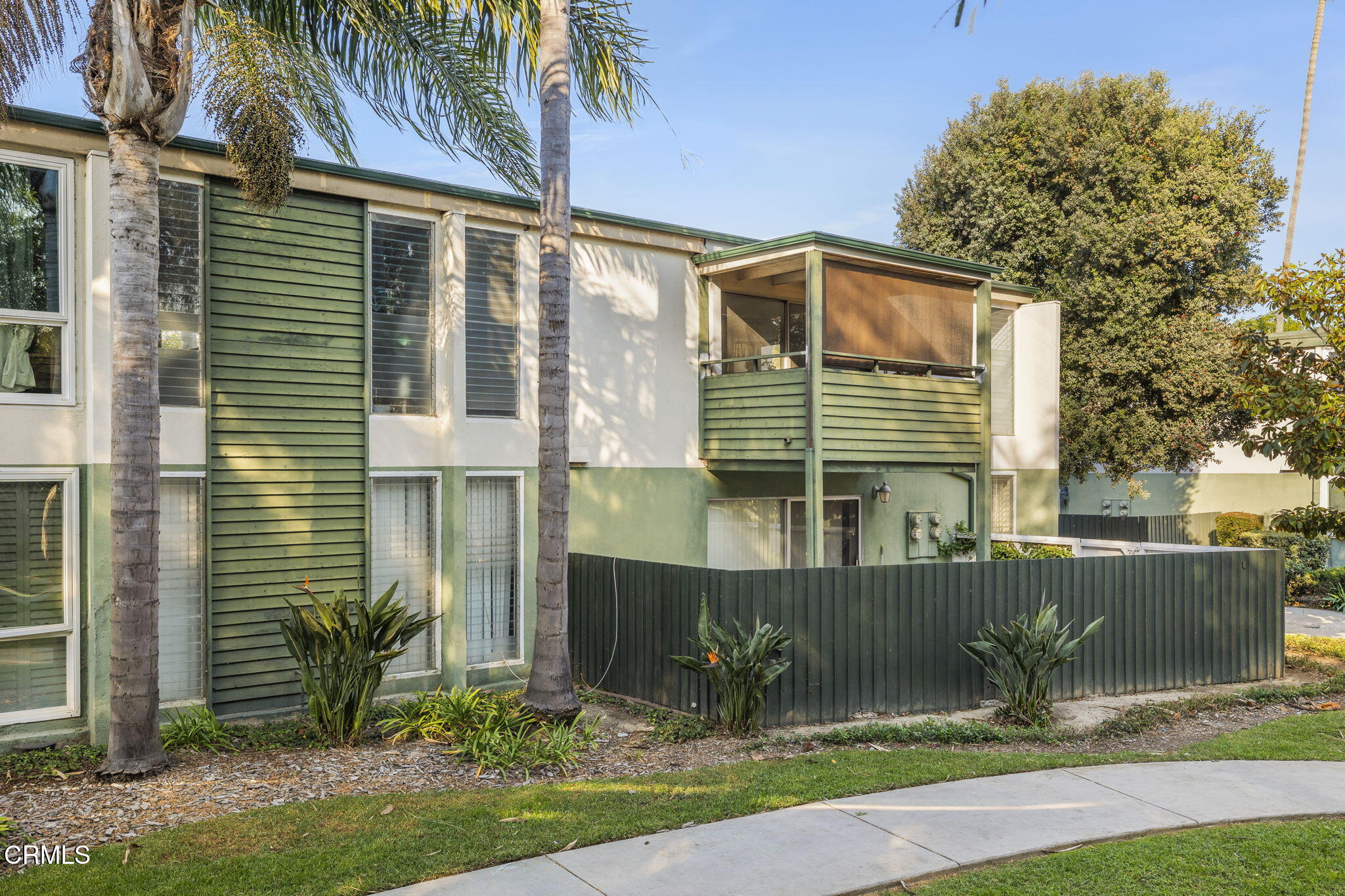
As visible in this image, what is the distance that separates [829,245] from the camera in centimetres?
1166

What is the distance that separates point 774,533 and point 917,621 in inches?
164

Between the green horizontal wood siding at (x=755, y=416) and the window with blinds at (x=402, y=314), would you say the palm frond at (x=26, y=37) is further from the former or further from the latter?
the green horizontal wood siding at (x=755, y=416)

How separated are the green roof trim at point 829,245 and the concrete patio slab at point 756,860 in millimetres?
7187

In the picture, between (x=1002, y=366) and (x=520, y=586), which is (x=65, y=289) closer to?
(x=520, y=586)

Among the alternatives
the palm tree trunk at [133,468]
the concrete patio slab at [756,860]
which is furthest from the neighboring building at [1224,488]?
the palm tree trunk at [133,468]

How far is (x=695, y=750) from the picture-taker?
838 centimetres

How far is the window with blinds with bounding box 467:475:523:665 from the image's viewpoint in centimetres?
1051

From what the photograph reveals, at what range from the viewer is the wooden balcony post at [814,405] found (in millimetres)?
11523

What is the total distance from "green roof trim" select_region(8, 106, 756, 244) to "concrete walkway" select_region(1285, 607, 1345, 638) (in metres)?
10.7

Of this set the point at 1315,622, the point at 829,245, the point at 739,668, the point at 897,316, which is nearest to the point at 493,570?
the point at 739,668

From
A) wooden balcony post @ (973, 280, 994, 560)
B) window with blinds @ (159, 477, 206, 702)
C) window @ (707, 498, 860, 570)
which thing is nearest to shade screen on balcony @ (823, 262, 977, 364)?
wooden balcony post @ (973, 280, 994, 560)

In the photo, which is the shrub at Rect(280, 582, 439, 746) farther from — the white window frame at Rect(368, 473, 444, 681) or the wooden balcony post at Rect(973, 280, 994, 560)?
the wooden balcony post at Rect(973, 280, 994, 560)

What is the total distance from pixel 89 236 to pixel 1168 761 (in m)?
10.0

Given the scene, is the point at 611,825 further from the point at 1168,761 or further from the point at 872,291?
the point at 872,291
